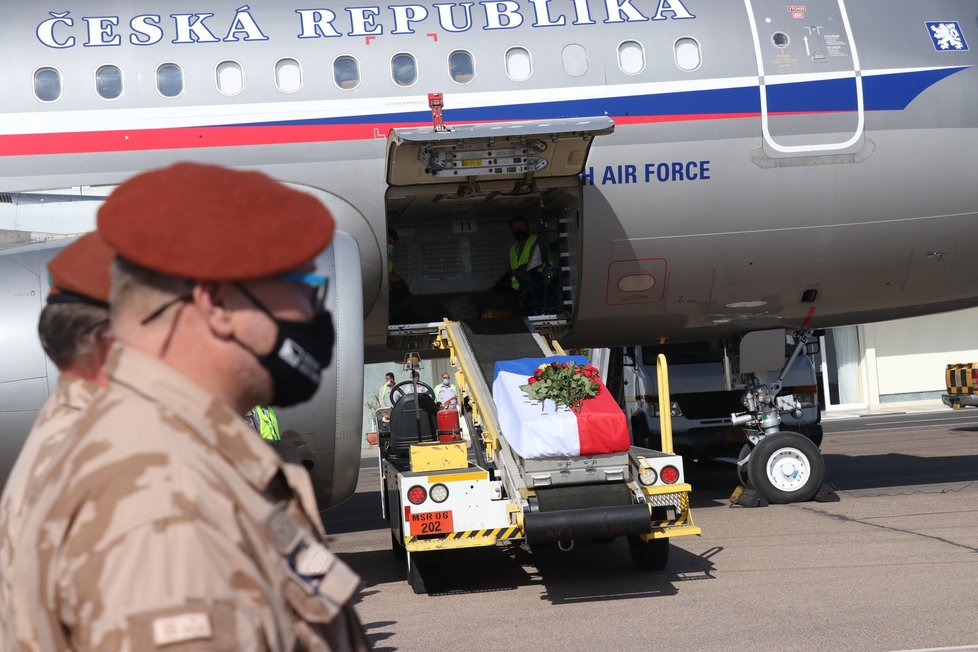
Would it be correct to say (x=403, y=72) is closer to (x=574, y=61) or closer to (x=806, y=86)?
(x=574, y=61)

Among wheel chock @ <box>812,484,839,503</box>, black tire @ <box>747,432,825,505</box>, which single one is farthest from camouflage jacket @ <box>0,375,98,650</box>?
wheel chock @ <box>812,484,839,503</box>

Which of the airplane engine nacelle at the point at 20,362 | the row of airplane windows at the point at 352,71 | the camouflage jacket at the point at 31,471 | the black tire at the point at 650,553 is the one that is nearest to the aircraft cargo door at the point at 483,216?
the row of airplane windows at the point at 352,71

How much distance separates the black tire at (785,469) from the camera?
12.6 metres

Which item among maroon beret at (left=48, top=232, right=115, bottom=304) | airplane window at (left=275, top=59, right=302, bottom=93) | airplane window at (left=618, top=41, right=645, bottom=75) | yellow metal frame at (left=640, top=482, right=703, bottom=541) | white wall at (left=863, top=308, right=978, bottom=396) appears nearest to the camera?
maroon beret at (left=48, top=232, right=115, bottom=304)

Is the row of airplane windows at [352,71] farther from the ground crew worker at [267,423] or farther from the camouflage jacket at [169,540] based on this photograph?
the camouflage jacket at [169,540]

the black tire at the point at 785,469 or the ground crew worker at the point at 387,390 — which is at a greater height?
the ground crew worker at the point at 387,390

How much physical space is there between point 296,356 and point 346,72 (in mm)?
9107

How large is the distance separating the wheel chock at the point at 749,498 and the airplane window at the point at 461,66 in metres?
5.78

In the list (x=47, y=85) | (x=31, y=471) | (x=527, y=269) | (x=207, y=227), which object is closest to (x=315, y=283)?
(x=207, y=227)

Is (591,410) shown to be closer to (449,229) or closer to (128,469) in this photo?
(449,229)

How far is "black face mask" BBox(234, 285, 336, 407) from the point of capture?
1833 millimetres

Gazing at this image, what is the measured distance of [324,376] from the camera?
337 inches

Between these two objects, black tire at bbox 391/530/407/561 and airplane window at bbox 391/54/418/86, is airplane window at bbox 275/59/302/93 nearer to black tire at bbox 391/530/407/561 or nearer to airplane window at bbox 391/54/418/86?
airplane window at bbox 391/54/418/86

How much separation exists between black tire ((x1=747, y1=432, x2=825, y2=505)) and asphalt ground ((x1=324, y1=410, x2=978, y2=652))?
241 millimetres
